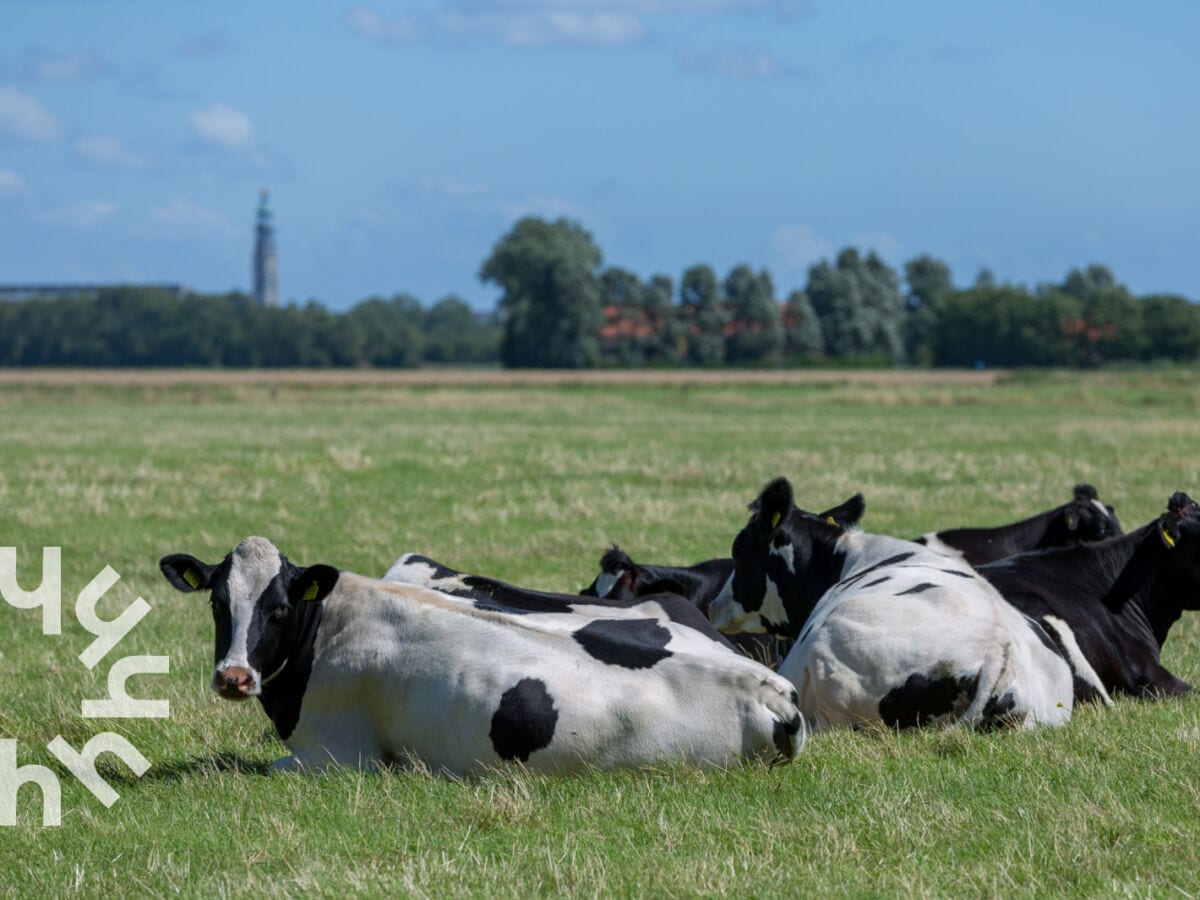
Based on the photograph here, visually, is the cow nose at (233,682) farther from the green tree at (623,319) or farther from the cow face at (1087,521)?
the green tree at (623,319)

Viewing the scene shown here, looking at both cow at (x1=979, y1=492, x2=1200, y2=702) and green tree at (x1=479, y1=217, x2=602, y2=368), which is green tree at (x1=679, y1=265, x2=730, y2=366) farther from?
cow at (x1=979, y1=492, x2=1200, y2=702)

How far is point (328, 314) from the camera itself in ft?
550

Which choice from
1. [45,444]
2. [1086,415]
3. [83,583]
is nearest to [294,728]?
[83,583]

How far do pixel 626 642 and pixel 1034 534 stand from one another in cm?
626

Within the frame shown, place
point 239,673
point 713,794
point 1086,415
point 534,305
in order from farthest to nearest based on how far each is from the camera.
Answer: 1. point 534,305
2. point 1086,415
3. point 239,673
4. point 713,794

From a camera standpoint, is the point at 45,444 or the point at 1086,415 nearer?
the point at 45,444

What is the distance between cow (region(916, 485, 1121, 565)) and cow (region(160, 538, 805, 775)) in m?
4.90

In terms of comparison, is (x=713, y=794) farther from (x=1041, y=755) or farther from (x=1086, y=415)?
(x=1086, y=415)

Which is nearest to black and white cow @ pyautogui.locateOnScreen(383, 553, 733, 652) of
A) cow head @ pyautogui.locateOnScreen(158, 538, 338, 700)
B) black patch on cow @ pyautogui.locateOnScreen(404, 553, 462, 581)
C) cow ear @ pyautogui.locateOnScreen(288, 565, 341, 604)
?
black patch on cow @ pyautogui.locateOnScreen(404, 553, 462, 581)

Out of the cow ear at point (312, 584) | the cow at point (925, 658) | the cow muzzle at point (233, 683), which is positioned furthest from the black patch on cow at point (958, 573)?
the cow muzzle at point (233, 683)

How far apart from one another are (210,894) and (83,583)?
33.3 ft

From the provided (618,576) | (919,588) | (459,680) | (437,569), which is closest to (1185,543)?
(919,588)

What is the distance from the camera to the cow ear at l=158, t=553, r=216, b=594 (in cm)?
743

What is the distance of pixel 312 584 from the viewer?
23.9 ft
